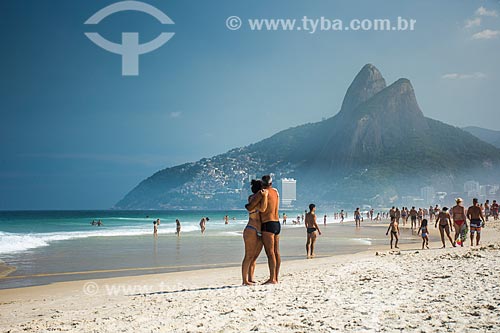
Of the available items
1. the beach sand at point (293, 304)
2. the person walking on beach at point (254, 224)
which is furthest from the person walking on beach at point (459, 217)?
the person walking on beach at point (254, 224)

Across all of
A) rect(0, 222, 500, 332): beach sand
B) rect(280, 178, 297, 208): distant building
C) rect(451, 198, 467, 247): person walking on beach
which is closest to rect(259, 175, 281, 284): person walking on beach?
rect(0, 222, 500, 332): beach sand

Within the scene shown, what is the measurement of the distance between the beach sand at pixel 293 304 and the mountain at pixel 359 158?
125758mm

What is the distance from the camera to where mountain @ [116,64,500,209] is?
132m

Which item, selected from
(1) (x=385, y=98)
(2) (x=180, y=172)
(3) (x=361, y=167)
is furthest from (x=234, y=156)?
(1) (x=385, y=98)

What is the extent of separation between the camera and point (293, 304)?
6.54 m

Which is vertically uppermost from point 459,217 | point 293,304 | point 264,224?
point 264,224

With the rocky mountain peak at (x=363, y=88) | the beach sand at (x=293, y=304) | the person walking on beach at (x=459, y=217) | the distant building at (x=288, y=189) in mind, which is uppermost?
the rocky mountain peak at (x=363, y=88)

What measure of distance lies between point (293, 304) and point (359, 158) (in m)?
138

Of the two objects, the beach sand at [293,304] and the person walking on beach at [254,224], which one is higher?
the person walking on beach at [254,224]

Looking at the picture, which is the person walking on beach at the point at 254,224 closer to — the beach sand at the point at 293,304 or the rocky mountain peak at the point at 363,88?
the beach sand at the point at 293,304

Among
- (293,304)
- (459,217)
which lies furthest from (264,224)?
(459,217)

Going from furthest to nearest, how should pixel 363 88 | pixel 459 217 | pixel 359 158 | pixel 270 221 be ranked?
pixel 363 88 → pixel 359 158 → pixel 459 217 → pixel 270 221

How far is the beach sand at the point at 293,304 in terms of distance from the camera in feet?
17.9

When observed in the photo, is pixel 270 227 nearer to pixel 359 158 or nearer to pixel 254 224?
pixel 254 224
